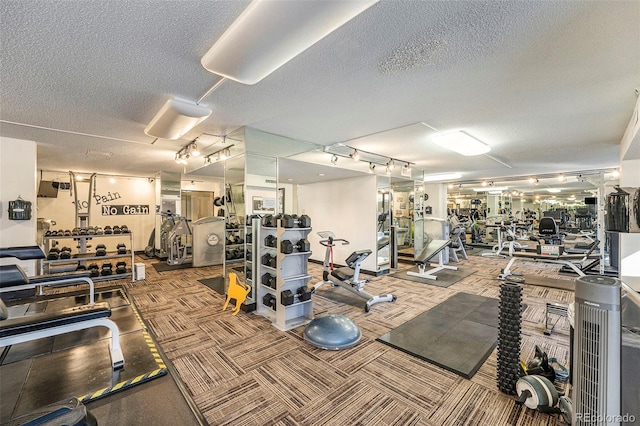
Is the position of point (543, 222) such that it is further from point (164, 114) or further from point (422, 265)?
point (164, 114)

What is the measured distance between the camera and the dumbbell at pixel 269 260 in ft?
12.0

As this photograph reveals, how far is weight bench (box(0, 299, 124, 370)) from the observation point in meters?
2.13

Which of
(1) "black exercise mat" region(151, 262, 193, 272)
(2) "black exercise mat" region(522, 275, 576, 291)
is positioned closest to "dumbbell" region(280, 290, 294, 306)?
(1) "black exercise mat" region(151, 262, 193, 272)

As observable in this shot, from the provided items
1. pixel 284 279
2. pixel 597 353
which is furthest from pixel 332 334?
pixel 597 353

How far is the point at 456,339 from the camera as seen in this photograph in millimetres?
3158

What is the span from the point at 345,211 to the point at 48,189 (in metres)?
8.50

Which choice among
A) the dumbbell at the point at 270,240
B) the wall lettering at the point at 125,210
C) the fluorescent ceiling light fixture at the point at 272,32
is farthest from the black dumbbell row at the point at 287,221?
the wall lettering at the point at 125,210

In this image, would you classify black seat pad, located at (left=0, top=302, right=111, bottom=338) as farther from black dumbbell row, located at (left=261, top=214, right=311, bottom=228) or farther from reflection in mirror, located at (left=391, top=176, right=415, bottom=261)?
reflection in mirror, located at (left=391, top=176, right=415, bottom=261)

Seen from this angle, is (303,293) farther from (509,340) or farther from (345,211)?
(345,211)

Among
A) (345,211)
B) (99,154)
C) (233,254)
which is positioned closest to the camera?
(233,254)

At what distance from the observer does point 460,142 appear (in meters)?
4.41

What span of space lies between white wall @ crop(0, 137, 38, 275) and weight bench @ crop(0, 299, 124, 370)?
3238 mm

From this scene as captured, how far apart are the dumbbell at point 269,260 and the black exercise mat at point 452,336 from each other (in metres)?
1.65

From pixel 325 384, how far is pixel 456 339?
179 cm
